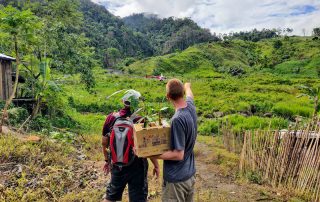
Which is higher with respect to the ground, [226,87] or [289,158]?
[226,87]

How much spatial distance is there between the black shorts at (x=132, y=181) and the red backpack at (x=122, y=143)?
12 centimetres

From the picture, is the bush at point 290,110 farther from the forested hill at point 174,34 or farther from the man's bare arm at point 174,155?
the forested hill at point 174,34

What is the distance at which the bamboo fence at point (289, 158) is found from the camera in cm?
578

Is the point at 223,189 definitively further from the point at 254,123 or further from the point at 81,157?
the point at 254,123

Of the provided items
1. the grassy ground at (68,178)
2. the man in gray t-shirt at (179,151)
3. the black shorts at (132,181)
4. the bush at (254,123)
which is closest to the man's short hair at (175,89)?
the man in gray t-shirt at (179,151)

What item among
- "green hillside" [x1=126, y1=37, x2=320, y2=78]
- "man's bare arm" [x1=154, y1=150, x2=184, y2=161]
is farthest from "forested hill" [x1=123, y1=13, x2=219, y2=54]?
"man's bare arm" [x1=154, y1=150, x2=184, y2=161]

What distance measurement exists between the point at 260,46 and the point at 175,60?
25219 mm

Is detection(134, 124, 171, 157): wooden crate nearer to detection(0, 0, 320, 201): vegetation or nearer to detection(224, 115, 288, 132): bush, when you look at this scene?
detection(0, 0, 320, 201): vegetation

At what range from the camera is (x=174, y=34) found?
95.0 meters

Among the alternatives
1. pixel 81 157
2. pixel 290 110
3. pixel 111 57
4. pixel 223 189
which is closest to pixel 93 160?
pixel 81 157

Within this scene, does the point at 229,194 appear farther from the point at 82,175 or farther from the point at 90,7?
the point at 90,7

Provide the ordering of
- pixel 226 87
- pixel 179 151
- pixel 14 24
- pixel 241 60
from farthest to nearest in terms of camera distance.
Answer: pixel 241 60 < pixel 226 87 < pixel 14 24 < pixel 179 151

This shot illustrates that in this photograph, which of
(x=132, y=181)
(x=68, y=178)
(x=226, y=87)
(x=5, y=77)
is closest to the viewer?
(x=132, y=181)

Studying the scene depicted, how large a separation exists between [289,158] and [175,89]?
428 centimetres
